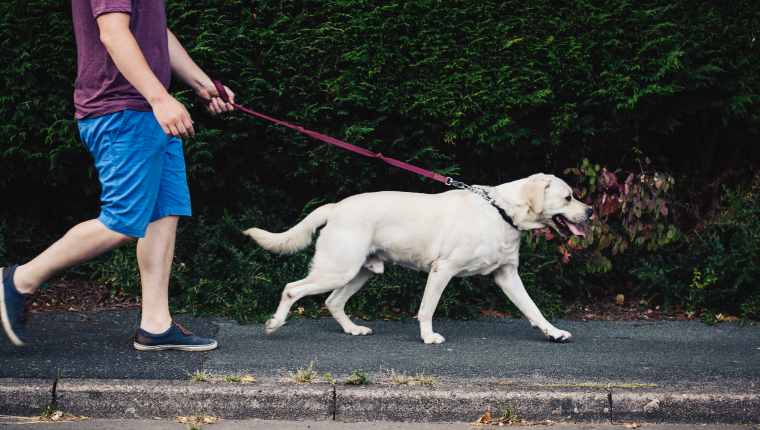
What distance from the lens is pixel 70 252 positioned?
14.4 ft

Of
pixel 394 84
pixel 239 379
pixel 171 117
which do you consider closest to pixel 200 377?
pixel 239 379

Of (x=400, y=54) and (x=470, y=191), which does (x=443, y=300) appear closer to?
(x=470, y=191)

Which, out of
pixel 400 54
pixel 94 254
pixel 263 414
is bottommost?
pixel 263 414

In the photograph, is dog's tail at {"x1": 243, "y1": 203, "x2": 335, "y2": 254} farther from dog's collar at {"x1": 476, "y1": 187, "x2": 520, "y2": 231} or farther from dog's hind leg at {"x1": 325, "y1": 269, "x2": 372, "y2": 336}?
dog's collar at {"x1": 476, "y1": 187, "x2": 520, "y2": 231}

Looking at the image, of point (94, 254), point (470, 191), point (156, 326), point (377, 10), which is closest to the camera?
point (94, 254)

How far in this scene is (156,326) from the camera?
4.90 meters

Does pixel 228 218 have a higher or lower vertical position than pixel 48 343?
higher

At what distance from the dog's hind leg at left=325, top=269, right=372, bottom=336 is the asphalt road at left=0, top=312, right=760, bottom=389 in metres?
0.10

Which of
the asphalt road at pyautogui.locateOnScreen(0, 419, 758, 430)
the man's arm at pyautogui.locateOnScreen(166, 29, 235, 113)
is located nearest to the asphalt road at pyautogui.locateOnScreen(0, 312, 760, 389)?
the asphalt road at pyautogui.locateOnScreen(0, 419, 758, 430)

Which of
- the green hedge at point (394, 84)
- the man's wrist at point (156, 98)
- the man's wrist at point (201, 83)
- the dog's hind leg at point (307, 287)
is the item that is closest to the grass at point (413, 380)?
the dog's hind leg at point (307, 287)

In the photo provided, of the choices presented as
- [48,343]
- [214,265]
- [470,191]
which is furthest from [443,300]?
[48,343]

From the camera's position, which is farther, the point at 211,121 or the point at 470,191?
the point at 211,121

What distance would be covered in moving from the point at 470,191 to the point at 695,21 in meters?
2.34

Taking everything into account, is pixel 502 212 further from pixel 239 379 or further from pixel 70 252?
pixel 70 252
